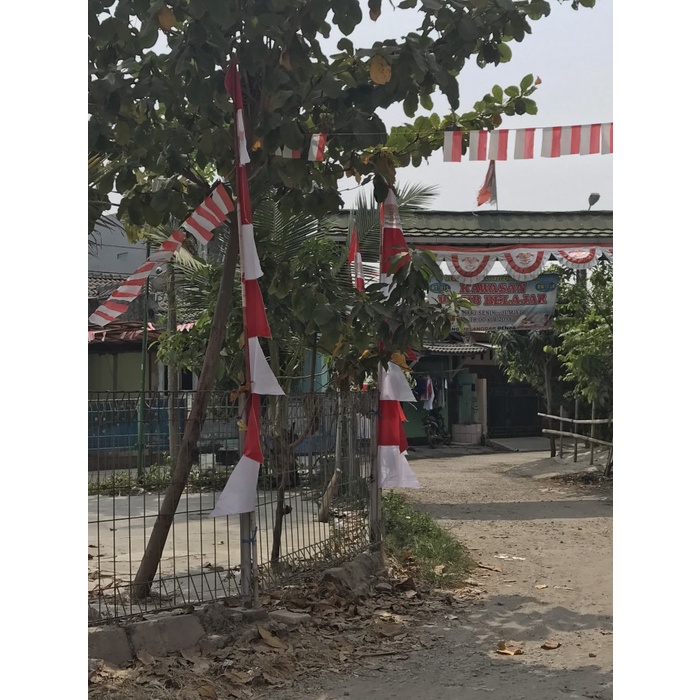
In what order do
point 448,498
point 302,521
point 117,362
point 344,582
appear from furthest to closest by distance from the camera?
point 117,362, point 448,498, point 302,521, point 344,582

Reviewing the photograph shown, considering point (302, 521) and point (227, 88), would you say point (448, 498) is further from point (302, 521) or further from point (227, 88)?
point (227, 88)

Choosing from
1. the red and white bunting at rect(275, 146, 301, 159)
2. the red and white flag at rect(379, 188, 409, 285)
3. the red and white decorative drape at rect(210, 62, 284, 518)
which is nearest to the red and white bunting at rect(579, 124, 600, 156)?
the red and white flag at rect(379, 188, 409, 285)

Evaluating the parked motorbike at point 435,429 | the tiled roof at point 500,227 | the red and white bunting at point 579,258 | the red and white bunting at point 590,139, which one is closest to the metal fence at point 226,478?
the red and white bunting at point 590,139

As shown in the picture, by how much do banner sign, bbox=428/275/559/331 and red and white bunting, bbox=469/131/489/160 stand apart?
23.2 feet

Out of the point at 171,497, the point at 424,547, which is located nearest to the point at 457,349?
the point at 424,547

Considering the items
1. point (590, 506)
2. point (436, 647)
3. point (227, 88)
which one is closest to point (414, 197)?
point (590, 506)

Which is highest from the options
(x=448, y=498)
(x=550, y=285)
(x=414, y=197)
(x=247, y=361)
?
(x=414, y=197)

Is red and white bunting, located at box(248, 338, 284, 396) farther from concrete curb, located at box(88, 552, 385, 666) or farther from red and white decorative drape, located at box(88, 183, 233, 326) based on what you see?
concrete curb, located at box(88, 552, 385, 666)

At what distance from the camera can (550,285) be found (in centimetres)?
1363

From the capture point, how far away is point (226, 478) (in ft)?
20.5

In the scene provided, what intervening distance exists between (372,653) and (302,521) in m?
1.76

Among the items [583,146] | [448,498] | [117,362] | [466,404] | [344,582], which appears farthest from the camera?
[466,404]

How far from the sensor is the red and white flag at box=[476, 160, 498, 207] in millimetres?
7932

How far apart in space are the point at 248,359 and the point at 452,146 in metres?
2.20
